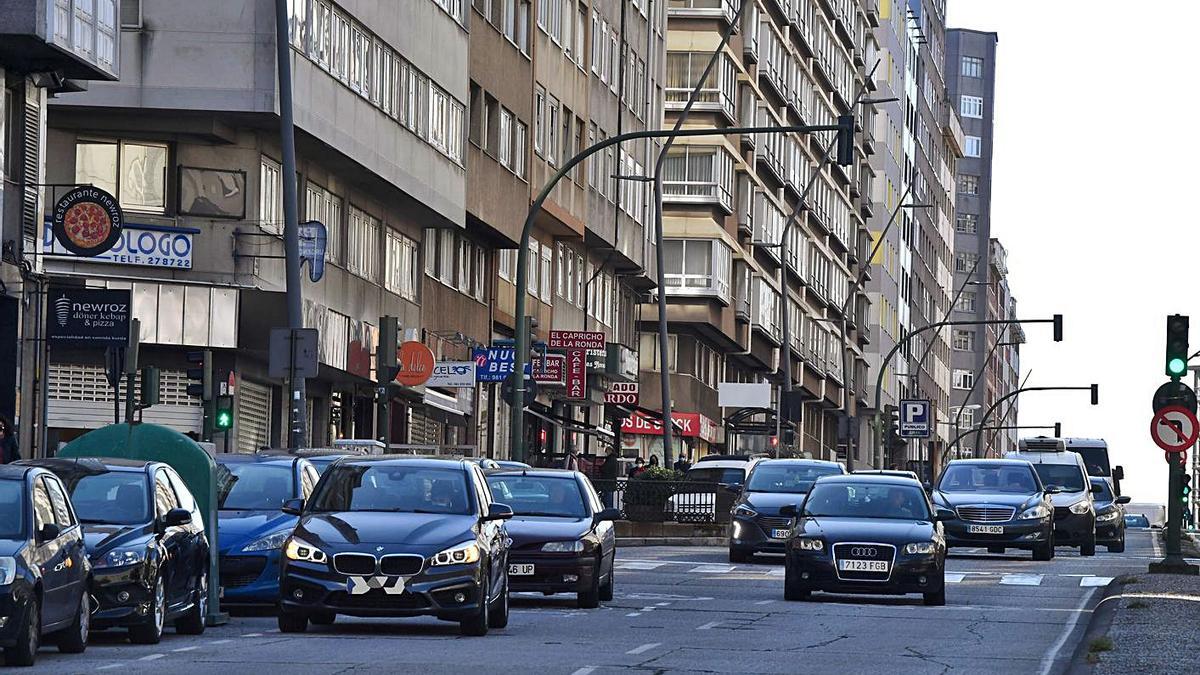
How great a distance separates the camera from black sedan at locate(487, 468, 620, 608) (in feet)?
84.4

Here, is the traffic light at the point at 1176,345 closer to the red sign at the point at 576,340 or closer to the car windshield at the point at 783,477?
the car windshield at the point at 783,477

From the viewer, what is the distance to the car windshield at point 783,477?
39469 mm

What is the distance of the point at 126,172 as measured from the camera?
41469mm

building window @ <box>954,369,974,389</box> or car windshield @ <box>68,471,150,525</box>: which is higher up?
building window @ <box>954,369,974,389</box>

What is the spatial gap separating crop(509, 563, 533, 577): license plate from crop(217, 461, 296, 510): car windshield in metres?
2.49

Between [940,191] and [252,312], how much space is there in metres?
133

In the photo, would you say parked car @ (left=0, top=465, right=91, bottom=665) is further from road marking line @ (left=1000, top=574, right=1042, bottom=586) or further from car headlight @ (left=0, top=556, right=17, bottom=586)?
road marking line @ (left=1000, top=574, right=1042, bottom=586)

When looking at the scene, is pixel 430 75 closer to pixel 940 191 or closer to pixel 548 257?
pixel 548 257

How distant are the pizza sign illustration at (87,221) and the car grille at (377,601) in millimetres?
17729

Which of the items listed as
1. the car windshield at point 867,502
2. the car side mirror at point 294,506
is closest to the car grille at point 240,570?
the car side mirror at point 294,506

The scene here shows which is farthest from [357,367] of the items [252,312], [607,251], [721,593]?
[607,251]

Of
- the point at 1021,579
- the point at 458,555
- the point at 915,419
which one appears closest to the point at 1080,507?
the point at 1021,579

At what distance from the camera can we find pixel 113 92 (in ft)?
131

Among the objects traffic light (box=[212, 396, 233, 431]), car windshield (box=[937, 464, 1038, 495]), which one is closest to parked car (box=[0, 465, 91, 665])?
traffic light (box=[212, 396, 233, 431])
